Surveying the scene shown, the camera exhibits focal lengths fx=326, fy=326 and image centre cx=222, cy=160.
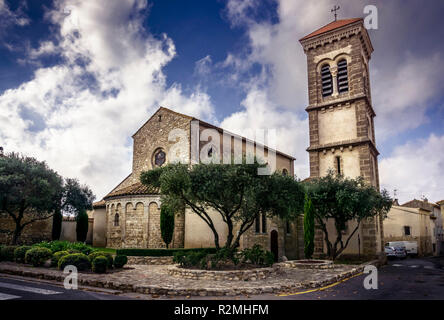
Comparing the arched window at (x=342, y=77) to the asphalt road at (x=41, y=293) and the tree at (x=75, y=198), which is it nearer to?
the asphalt road at (x=41, y=293)

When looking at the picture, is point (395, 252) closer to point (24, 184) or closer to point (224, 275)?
point (224, 275)

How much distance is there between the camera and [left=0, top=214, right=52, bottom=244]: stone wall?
28.4 m

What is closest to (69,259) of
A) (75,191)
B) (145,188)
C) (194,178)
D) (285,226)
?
(194,178)

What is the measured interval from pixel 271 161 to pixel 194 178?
62.9 feet

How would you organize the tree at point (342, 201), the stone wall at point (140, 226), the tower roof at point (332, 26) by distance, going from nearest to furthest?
the tree at point (342, 201)
the stone wall at point (140, 226)
the tower roof at point (332, 26)

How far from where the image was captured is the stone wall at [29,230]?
28.4m

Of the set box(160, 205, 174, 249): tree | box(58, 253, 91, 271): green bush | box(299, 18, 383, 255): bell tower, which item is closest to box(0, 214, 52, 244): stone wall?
box(160, 205, 174, 249): tree

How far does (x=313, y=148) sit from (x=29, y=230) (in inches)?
1061

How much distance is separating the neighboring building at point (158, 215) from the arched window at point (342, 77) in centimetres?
986

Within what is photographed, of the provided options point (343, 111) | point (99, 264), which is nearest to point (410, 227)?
point (343, 111)

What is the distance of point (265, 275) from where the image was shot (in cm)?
1469

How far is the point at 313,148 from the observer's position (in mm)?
27562

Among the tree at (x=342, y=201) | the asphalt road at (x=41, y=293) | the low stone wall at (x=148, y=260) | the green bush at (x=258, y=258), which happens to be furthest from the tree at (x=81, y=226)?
the tree at (x=342, y=201)
